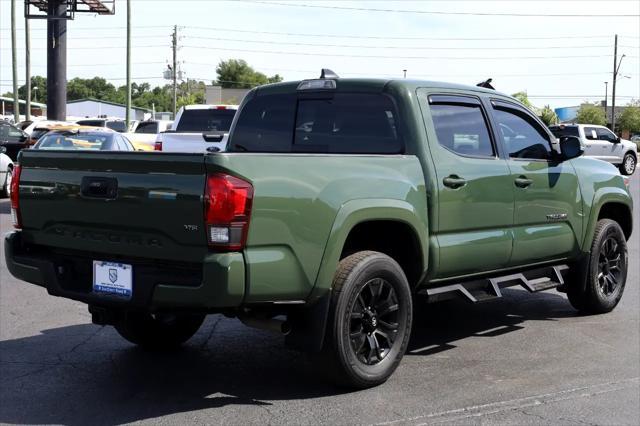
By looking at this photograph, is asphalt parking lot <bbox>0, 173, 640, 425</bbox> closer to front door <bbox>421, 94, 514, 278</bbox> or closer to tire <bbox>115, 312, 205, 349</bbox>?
tire <bbox>115, 312, 205, 349</bbox>

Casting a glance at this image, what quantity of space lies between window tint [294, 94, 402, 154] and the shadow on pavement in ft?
5.15

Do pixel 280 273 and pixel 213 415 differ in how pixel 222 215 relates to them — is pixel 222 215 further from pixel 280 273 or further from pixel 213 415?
pixel 213 415

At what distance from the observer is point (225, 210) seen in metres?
4.21

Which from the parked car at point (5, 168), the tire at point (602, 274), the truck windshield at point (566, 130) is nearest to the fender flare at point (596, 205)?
the tire at point (602, 274)

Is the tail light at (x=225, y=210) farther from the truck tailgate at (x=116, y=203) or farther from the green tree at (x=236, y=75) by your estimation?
the green tree at (x=236, y=75)

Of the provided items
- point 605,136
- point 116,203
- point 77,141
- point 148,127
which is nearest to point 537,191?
point 116,203

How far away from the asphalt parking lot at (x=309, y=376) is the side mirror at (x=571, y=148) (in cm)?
148

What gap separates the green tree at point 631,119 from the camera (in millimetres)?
86250

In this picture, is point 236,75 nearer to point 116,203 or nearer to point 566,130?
point 566,130

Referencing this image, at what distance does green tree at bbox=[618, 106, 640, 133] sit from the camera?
86.2 m

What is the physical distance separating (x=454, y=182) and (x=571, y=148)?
168cm

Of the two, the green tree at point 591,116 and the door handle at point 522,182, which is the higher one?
the green tree at point 591,116

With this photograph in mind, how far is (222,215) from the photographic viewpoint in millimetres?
4211

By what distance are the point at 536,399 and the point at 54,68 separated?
132ft
